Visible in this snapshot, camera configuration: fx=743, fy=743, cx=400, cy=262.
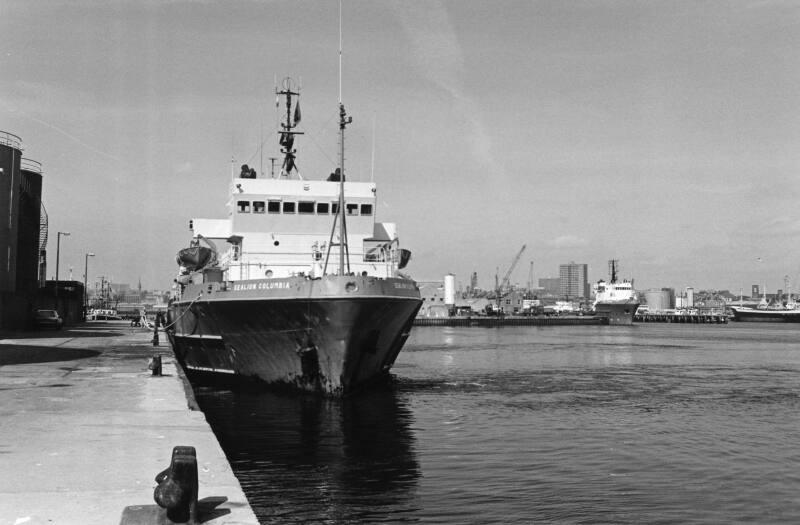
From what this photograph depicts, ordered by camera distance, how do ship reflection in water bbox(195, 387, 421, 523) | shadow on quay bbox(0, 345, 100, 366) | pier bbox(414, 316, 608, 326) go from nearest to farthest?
ship reflection in water bbox(195, 387, 421, 523), shadow on quay bbox(0, 345, 100, 366), pier bbox(414, 316, 608, 326)

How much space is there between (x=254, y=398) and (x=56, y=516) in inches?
657

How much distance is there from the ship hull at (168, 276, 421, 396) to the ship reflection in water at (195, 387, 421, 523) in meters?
0.88

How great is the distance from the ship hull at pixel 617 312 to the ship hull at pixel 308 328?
127316 millimetres

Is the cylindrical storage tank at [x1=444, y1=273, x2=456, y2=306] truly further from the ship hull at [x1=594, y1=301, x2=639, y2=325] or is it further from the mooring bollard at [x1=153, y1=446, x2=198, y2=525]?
the mooring bollard at [x1=153, y1=446, x2=198, y2=525]

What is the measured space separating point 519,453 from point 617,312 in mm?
137160

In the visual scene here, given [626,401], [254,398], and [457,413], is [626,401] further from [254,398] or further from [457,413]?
[254,398]

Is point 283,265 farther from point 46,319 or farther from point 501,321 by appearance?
point 501,321

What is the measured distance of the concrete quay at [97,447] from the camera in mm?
7758

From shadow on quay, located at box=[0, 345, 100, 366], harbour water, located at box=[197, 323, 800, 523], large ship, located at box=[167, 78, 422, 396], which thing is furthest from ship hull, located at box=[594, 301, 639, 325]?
shadow on quay, located at box=[0, 345, 100, 366]

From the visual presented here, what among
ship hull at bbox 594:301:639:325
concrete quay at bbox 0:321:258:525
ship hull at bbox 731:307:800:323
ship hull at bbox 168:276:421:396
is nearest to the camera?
concrete quay at bbox 0:321:258:525

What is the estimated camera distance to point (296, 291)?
2194cm

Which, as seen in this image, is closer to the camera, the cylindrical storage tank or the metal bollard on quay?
the metal bollard on quay

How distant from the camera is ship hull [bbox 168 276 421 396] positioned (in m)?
21.6

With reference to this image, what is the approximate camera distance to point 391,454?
16.1m
